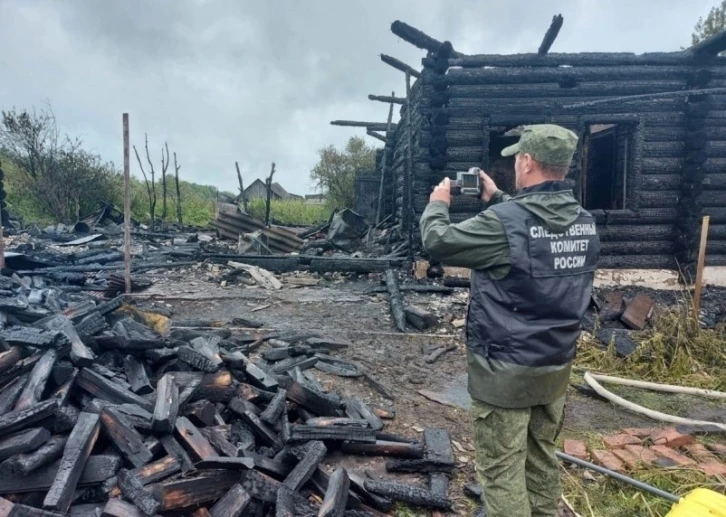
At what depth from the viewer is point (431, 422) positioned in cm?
421

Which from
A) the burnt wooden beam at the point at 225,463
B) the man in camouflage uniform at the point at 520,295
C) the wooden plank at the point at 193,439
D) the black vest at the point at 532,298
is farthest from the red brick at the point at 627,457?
the wooden plank at the point at 193,439

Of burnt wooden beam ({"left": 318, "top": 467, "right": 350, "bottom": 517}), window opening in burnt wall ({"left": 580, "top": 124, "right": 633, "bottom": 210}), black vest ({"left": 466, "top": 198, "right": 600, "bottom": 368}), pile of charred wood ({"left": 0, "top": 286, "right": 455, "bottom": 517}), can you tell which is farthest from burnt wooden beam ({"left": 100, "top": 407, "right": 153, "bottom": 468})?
window opening in burnt wall ({"left": 580, "top": 124, "right": 633, "bottom": 210})

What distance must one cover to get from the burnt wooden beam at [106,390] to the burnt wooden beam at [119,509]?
0.92m

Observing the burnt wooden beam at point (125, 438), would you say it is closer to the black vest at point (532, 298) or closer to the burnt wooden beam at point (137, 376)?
the burnt wooden beam at point (137, 376)

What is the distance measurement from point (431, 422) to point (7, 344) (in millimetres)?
3516

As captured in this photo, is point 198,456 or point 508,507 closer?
point 508,507

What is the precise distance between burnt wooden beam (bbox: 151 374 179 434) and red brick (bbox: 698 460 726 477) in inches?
148

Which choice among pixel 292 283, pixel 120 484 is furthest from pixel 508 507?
pixel 292 283

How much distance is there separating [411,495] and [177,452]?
1.54 metres

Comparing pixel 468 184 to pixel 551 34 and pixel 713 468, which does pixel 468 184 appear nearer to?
pixel 713 468

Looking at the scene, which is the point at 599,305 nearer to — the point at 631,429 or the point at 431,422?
the point at 631,429

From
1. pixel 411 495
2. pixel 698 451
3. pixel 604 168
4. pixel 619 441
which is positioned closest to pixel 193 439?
pixel 411 495

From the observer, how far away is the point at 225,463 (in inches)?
109

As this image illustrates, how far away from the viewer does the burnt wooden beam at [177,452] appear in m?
2.83
